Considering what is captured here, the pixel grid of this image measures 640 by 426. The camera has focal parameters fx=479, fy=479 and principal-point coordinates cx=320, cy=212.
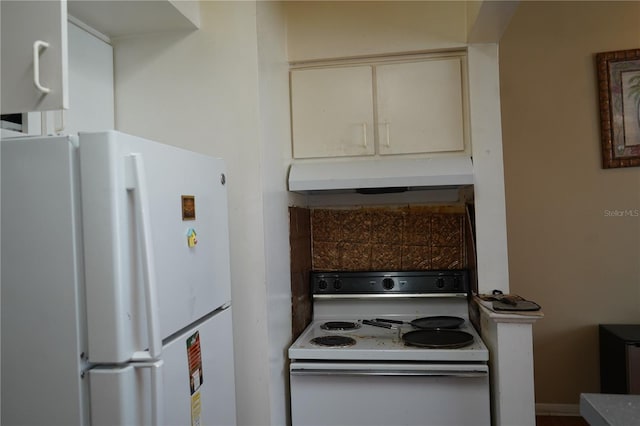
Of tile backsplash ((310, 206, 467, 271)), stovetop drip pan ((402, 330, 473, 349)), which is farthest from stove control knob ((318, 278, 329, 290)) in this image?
stovetop drip pan ((402, 330, 473, 349))

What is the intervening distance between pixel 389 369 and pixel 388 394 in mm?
115

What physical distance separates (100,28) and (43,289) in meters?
1.26

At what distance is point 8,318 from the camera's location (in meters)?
1.10

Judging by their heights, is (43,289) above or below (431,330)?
above

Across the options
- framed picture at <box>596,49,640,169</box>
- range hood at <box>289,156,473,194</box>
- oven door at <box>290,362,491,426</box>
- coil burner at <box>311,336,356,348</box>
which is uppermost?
framed picture at <box>596,49,640,169</box>

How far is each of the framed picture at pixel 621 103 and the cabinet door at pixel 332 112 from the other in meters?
1.75

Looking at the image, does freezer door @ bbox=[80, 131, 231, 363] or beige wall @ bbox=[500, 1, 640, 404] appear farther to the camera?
beige wall @ bbox=[500, 1, 640, 404]

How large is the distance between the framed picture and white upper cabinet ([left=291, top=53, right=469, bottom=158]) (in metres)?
1.40

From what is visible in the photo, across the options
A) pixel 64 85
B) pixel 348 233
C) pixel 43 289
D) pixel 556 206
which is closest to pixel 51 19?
pixel 64 85

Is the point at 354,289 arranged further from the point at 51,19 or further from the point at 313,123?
the point at 51,19

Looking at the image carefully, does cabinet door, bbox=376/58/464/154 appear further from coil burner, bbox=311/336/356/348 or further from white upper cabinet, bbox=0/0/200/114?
white upper cabinet, bbox=0/0/200/114

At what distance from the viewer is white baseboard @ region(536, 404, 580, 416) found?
3209mm

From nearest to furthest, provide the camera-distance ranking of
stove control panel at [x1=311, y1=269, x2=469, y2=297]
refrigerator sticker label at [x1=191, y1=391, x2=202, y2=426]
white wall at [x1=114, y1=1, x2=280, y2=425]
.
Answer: refrigerator sticker label at [x1=191, y1=391, x2=202, y2=426]
white wall at [x1=114, y1=1, x2=280, y2=425]
stove control panel at [x1=311, y1=269, x2=469, y2=297]

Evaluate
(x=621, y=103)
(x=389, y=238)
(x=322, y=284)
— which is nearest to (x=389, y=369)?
(x=322, y=284)
